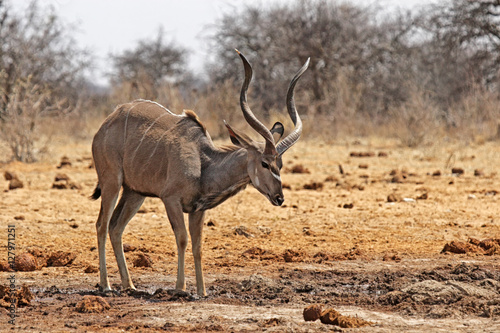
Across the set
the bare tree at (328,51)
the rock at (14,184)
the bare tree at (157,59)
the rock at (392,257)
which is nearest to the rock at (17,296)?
the rock at (392,257)

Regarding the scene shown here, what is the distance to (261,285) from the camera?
5.77m

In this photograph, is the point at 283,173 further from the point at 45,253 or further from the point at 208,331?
the point at 208,331

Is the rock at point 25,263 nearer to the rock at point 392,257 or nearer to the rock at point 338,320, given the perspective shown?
the rock at point 338,320

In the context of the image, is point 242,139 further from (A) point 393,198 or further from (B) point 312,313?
(A) point 393,198

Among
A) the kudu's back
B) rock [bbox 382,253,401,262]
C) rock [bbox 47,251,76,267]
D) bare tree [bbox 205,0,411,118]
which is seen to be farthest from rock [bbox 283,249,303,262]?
bare tree [bbox 205,0,411,118]

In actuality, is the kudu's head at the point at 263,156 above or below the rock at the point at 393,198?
above

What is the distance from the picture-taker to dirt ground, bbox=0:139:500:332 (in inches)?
193

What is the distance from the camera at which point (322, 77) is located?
24844 mm

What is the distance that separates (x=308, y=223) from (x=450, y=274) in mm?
2986

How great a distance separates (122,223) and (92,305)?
1.19 m

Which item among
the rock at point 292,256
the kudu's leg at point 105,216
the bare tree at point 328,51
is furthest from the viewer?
the bare tree at point 328,51

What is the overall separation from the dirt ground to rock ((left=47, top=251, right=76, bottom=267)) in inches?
0.5

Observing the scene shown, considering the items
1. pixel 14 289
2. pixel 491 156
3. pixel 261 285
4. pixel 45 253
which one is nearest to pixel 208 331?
pixel 261 285

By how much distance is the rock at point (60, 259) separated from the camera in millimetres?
6715
